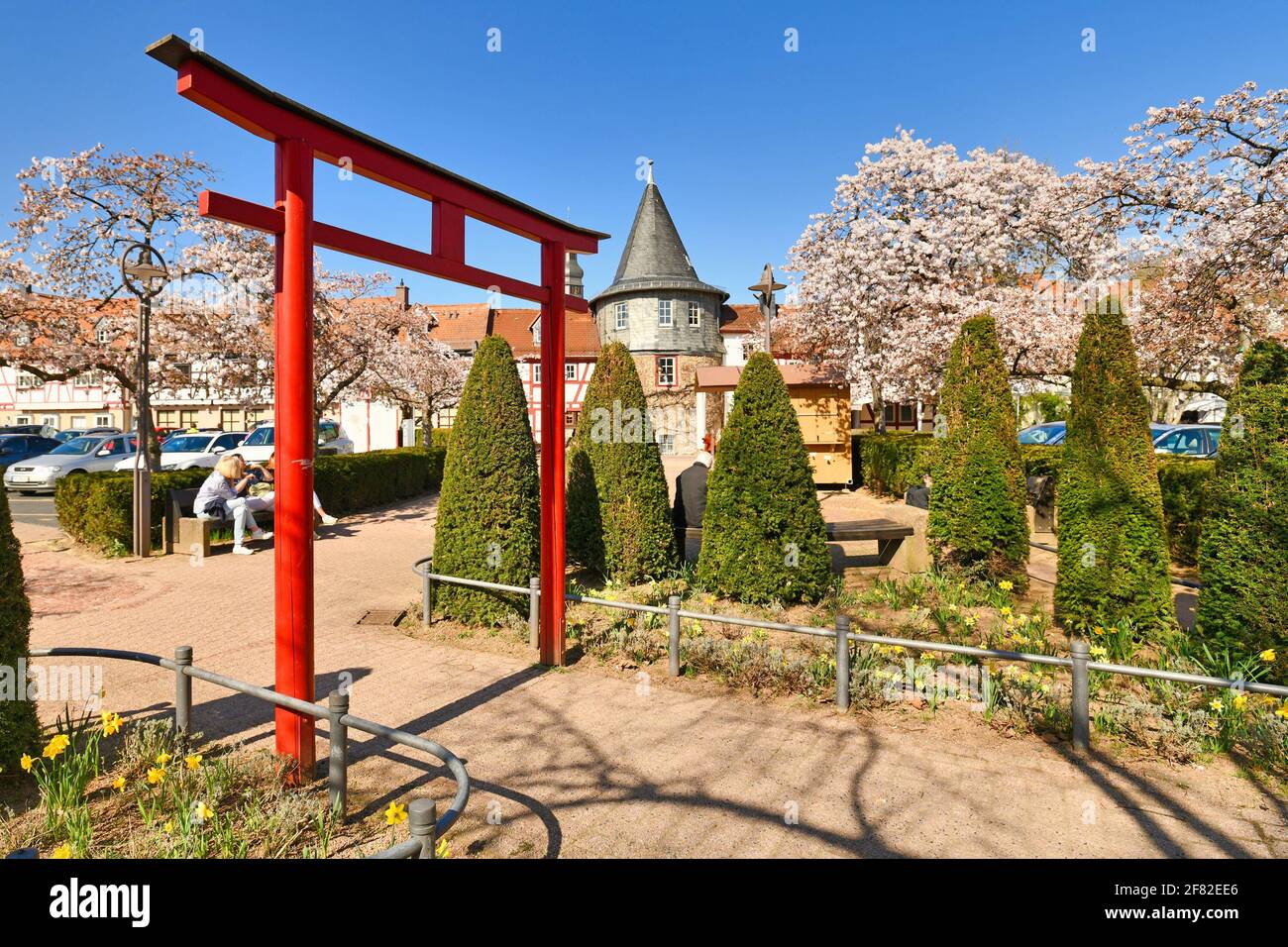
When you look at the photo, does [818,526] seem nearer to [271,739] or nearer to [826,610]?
[826,610]

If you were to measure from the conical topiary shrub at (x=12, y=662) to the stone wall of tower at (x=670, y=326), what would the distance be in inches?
1373

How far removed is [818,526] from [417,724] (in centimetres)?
433

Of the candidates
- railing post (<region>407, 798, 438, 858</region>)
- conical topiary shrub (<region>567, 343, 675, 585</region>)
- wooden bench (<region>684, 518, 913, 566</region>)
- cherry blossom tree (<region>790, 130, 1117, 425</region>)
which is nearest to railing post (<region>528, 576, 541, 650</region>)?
conical topiary shrub (<region>567, 343, 675, 585</region>)

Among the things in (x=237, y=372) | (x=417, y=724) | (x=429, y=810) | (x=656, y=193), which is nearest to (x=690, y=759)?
(x=417, y=724)

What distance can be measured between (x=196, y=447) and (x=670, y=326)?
23.1 meters

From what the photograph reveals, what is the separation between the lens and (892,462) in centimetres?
1725

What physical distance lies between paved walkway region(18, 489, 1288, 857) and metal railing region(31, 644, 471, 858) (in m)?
0.41

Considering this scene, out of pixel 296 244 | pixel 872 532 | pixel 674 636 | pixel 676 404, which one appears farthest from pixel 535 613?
pixel 676 404

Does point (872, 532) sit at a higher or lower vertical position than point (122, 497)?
lower

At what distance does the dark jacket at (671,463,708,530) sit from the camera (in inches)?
351

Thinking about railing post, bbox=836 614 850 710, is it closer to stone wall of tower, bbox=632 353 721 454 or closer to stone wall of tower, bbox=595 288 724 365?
stone wall of tower, bbox=632 353 721 454

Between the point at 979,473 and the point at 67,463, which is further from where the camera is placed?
the point at 67,463

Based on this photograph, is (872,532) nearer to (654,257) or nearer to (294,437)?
(294,437)

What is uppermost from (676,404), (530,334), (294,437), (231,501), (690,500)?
(530,334)
